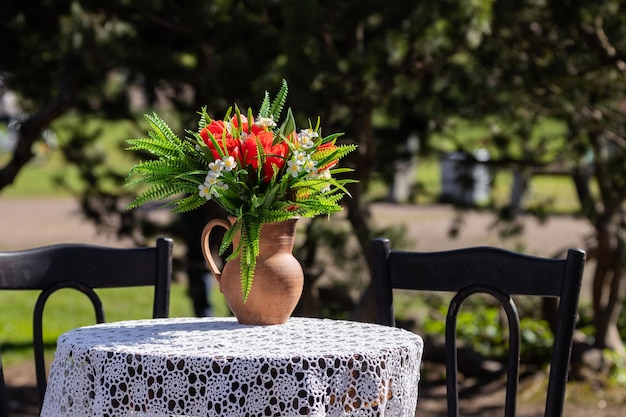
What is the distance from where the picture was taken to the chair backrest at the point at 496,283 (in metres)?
2.80

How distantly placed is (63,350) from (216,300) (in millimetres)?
6475

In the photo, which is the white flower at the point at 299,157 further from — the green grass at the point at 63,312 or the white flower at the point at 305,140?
the green grass at the point at 63,312

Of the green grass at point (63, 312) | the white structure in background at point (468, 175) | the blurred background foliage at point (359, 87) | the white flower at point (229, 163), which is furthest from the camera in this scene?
the green grass at point (63, 312)

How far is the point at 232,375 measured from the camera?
7.61ft

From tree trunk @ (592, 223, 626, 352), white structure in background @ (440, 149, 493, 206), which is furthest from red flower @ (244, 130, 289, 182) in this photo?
tree trunk @ (592, 223, 626, 352)

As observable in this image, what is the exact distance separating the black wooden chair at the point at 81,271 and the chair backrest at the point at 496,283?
26.9 inches

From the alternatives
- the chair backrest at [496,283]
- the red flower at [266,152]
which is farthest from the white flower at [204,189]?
the chair backrest at [496,283]

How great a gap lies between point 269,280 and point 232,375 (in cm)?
43

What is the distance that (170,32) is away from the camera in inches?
234

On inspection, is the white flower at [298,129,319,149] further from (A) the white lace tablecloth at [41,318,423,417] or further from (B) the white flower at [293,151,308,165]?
(A) the white lace tablecloth at [41,318,423,417]

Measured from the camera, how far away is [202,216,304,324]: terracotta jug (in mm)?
2701

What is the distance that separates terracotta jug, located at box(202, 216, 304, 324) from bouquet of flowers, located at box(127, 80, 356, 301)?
50mm

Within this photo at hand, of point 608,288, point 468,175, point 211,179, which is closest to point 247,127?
point 211,179

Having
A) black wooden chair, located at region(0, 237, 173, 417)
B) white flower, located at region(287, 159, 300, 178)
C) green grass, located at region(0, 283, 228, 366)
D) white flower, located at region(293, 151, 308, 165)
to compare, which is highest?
white flower, located at region(293, 151, 308, 165)
